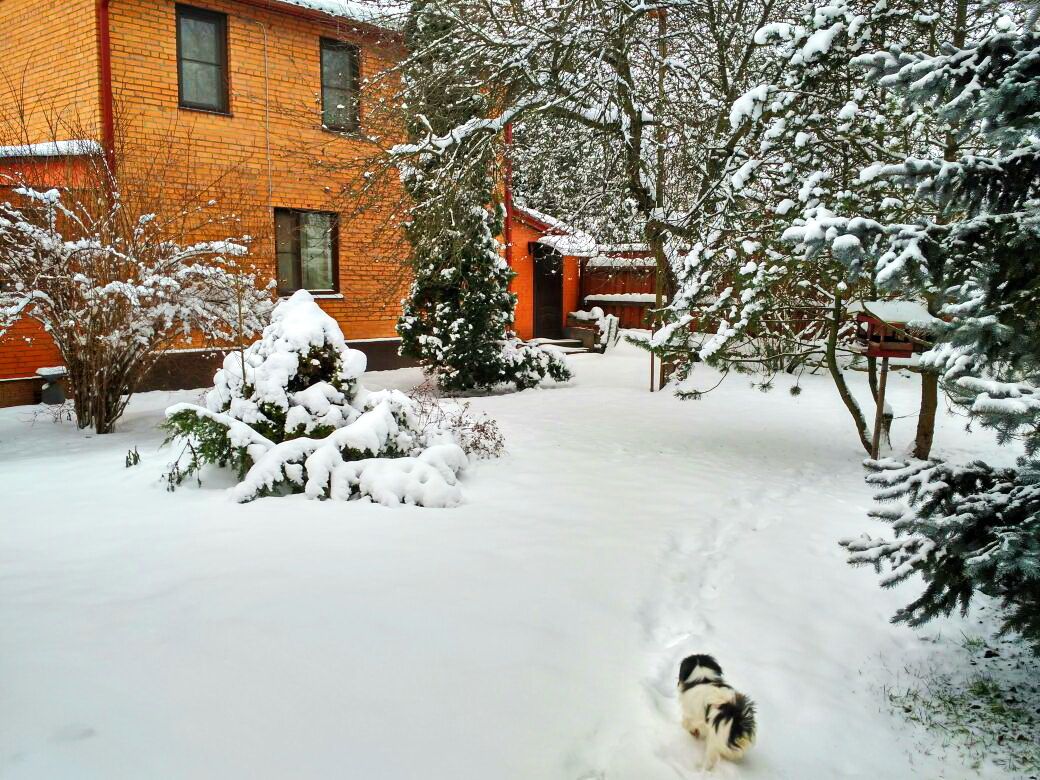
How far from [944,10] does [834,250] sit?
6.66 meters

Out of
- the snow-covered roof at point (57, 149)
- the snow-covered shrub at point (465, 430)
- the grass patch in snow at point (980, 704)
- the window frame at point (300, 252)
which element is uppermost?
the snow-covered roof at point (57, 149)

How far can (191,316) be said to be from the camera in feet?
31.3

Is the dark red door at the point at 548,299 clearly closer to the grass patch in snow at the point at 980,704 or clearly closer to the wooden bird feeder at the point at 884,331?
the wooden bird feeder at the point at 884,331

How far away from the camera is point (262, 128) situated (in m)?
13.4

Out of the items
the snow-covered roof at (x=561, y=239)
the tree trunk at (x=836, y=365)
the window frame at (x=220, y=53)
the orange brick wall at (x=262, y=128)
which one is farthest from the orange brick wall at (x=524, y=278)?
the tree trunk at (x=836, y=365)

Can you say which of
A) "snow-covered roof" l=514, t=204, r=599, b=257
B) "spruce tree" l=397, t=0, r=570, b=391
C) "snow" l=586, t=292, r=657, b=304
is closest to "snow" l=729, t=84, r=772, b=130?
"spruce tree" l=397, t=0, r=570, b=391

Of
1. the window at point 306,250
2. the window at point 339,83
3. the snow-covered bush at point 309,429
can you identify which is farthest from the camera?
the window at point 339,83

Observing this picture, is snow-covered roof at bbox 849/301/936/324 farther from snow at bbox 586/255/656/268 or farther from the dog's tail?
snow at bbox 586/255/656/268

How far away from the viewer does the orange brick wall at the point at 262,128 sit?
1194cm

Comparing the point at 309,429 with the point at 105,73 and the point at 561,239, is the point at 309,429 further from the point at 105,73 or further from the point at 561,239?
the point at 561,239

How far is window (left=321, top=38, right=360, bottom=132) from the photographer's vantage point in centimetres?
1424

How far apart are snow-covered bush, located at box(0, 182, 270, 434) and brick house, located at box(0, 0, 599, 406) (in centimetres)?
117

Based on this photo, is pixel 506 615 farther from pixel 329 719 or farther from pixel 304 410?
pixel 304 410

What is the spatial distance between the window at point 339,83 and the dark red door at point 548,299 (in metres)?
8.02
